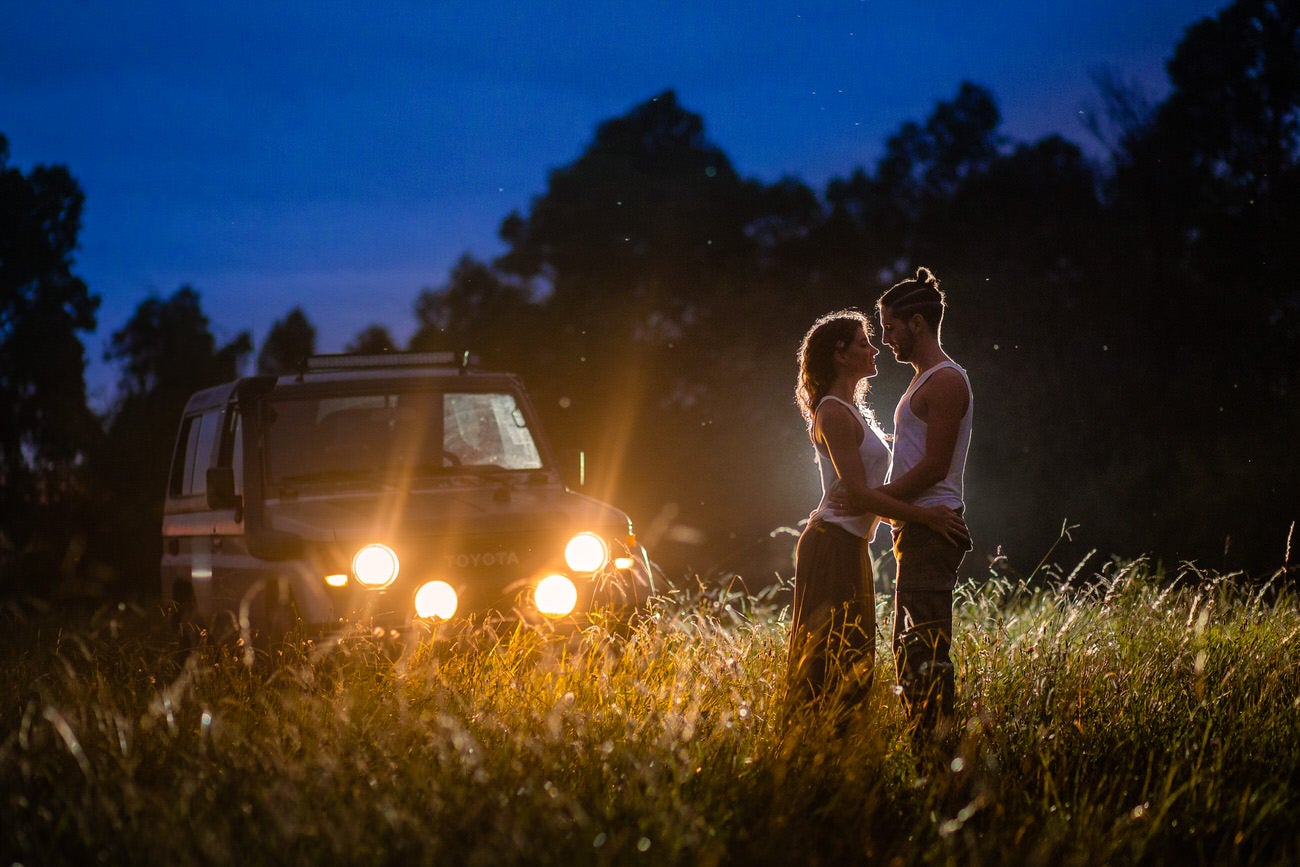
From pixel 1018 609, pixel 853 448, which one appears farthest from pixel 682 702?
pixel 1018 609

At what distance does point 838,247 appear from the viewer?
79.7 feet

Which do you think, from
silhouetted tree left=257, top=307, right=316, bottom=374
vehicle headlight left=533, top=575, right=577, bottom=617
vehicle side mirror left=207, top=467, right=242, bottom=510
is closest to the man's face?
vehicle headlight left=533, top=575, right=577, bottom=617

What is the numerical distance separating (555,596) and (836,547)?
1.75 metres

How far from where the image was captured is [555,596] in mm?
6051

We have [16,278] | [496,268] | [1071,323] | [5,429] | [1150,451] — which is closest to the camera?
[1150,451]

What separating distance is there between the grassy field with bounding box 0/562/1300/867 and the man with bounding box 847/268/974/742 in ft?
0.73

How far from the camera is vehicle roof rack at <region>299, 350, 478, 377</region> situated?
7.58m

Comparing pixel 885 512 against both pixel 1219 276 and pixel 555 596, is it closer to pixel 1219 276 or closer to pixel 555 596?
pixel 555 596

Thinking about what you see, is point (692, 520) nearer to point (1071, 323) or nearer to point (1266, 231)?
point (1071, 323)

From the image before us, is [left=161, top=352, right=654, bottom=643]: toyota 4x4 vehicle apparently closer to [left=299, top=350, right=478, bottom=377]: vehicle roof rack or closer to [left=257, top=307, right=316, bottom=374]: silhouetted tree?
[left=299, top=350, right=478, bottom=377]: vehicle roof rack

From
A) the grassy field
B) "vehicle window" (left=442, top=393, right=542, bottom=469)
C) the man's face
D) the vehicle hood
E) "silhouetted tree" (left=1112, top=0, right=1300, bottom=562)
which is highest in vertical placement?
"silhouetted tree" (left=1112, top=0, right=1300, bottom=562)

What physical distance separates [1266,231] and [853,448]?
16.5m

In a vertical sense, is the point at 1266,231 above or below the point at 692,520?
above

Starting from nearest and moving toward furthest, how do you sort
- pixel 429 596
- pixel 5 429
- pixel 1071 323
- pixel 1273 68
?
pixel 429 596 < pixel 1071 323 < pixel 1273 68 < pixel 5 429
